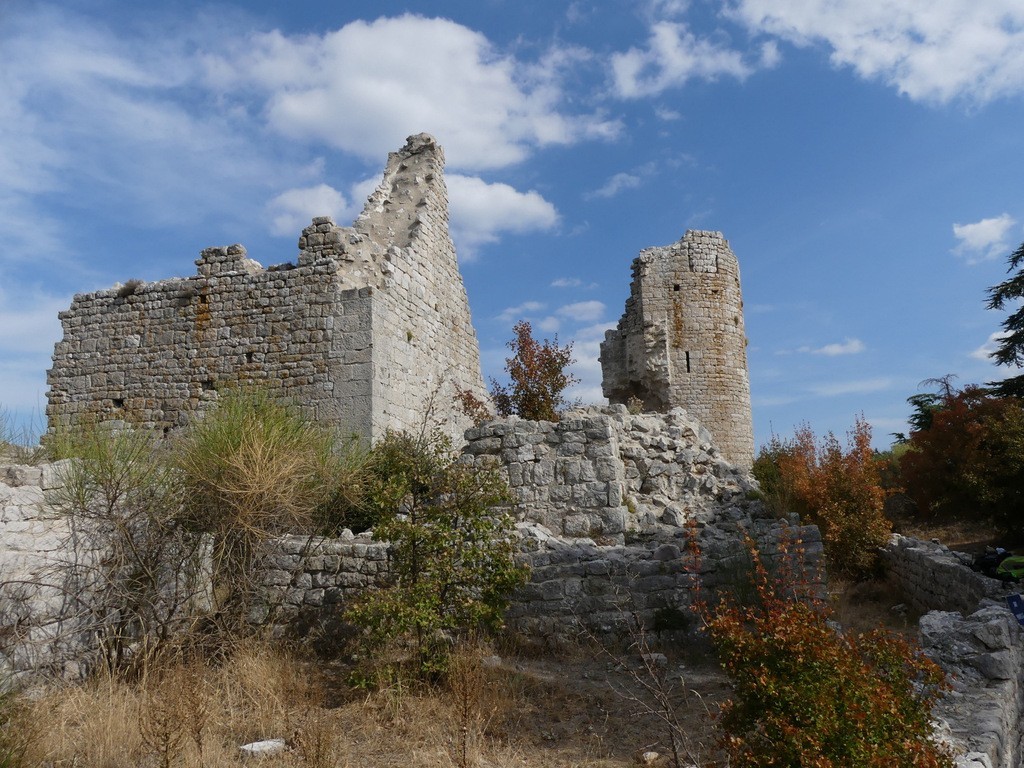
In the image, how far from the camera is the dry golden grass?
4.63 meters

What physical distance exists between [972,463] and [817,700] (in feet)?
37.7

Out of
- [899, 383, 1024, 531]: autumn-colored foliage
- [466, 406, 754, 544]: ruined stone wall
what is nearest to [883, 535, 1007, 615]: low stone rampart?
[899, 383, 1024, 531]: autumn-colored foliage

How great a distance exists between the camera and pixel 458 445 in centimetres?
1267

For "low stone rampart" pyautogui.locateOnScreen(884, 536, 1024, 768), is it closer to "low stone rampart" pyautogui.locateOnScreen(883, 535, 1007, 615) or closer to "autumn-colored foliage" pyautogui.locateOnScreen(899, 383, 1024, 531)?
"low stone rampart" pyautogui.locateOnScreen(883, 535, 1007, 615)

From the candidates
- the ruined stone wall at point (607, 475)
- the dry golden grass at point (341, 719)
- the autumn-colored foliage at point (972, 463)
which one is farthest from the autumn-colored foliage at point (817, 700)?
the autumn-colored foliage at point (972, 463)

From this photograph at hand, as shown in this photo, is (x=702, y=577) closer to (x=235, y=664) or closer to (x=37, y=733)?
(x=235, y=664)

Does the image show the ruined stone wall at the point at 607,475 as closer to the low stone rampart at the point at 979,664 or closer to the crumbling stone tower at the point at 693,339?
the low stone rampart at the point at 979,664

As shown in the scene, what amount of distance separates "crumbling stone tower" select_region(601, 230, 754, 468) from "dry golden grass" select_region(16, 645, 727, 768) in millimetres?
13731

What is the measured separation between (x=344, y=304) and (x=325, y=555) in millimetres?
4250

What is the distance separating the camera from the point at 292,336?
36.1ft

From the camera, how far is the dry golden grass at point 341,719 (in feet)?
15.2

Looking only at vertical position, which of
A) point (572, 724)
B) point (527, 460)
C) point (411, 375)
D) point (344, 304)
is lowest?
point (572, 724)

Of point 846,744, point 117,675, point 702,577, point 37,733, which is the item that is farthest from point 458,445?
point 846,744

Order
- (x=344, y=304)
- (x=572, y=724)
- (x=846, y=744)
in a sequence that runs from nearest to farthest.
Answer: (x=846, y=744), (x=572, y=724), (x=344, y=304)
